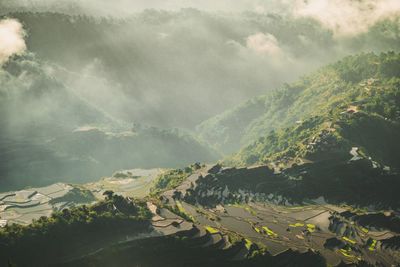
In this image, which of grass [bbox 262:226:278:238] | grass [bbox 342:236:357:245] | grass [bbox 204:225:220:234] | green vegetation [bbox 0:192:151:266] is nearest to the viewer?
green vegetation [bbox 0:192:151:266]

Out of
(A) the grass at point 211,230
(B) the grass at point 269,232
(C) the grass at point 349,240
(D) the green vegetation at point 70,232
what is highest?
(D) the green vegetation at point 70,232

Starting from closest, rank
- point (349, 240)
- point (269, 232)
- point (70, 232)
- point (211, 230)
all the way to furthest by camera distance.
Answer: point (70, 232), point (211, 230), point (269, 232), point (349, 240)

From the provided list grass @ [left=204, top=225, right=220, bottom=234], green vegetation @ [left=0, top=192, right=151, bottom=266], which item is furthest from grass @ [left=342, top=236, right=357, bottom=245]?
green vegetation @ [left=0, top=192, right=151, bottom=266]

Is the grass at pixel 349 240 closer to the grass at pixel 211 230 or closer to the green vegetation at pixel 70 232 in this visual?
the grass at pixel 211 230

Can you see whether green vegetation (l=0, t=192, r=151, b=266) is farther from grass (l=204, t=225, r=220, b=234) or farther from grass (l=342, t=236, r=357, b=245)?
grass (l=342, t=236, r=357, b=245)

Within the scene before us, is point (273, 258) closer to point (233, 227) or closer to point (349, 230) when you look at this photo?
point (233, 227)

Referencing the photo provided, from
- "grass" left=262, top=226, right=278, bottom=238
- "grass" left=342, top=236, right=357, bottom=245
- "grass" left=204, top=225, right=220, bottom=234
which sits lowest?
"grass" left=342, top=236, right=357, bottom=245

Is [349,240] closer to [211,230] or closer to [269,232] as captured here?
[269,232]

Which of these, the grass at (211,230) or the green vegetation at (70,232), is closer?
the green vegetation at (70,232)

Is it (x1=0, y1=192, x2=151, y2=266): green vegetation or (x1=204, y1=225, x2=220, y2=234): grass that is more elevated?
(x1=0, y1=192, x2=151, y2=266): green vegetation

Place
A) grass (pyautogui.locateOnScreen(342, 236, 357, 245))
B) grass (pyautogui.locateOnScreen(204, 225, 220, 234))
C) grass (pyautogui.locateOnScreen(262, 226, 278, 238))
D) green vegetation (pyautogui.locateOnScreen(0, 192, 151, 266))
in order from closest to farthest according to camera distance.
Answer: green vegetation (pyautogui.locateOnScreen(0, 192, 151, 266)), grass (pyautogui.locateOnScreen(204, 225, 220, 234)), grass (pyautogui.locateOnScreen(262, 226, 278, 238)), grass (pyautogui.locateOnScreen(342, 236, 357, 245))

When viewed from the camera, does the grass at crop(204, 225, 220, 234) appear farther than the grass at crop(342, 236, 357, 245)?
No

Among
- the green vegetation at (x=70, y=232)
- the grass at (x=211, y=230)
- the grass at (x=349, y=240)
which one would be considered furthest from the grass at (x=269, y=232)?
the green vegetation at (x=70, y=232)

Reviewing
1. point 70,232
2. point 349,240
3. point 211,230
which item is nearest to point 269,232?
point 211,230
